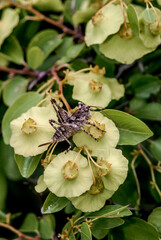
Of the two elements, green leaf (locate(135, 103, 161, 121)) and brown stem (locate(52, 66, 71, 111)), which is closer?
brown stem (locate(52, 66, 71, 111))

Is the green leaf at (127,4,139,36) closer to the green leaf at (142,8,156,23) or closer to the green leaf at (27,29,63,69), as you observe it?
the green leaf at (142,8,156,23)

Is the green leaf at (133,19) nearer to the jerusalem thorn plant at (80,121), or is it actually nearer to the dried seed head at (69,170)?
the jerusalem thorn plant at (80,121)

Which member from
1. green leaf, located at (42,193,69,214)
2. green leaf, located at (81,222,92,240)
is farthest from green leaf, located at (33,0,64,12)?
green leaf, located at (81,222,92,240)

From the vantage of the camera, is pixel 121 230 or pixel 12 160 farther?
pixel 12 160

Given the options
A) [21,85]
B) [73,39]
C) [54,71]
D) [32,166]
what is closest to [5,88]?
[21,85]

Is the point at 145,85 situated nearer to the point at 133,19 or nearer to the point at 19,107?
the point at 133,19

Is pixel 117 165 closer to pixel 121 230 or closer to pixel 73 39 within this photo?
pixel 121 230
